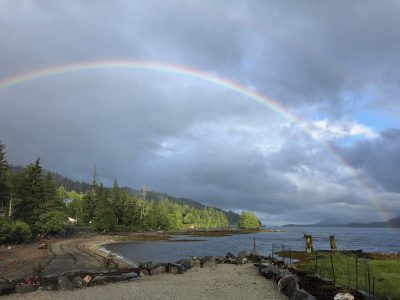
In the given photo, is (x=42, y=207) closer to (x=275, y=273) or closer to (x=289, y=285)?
(x=275, y=273)

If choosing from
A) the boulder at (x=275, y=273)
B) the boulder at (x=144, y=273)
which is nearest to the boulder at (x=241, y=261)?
the boulder at (x=275, y=273)

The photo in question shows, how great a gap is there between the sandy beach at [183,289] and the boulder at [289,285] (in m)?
0.35

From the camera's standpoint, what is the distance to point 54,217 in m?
82.8

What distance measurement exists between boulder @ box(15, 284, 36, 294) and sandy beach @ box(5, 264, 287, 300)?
24.5 inches

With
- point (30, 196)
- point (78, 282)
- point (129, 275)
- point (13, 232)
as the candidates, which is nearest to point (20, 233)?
point (13, 232)

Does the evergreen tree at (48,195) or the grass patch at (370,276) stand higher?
the evergreen tree at (48,195)

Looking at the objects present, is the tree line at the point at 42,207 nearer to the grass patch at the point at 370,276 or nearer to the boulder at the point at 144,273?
the boulder at the point at 144,273

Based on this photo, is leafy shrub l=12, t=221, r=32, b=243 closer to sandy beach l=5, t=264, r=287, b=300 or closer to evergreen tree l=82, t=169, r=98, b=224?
sandy beach l=5, t=264, r=287, b=300

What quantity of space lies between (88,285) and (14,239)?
51.6 metres

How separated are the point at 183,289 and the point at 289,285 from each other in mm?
5852

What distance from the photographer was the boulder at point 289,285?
18.9 metres

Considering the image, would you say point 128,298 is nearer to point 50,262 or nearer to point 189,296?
point 189,296

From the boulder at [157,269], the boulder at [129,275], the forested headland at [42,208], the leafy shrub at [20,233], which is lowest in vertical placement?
the boulder at [129,275]

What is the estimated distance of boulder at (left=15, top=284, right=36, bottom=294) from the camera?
20.6 metres
